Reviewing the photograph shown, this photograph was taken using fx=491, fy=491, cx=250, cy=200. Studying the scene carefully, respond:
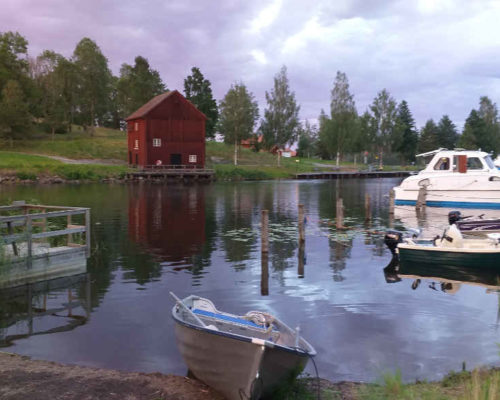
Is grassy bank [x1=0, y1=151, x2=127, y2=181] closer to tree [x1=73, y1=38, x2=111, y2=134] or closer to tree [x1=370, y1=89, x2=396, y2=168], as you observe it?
tree [x1=73, y1=38, x2=111, y2=134]

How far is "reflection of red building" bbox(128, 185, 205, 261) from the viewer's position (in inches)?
824

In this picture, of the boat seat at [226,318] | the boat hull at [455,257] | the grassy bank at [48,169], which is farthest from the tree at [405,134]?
the boat seat at [226,318]

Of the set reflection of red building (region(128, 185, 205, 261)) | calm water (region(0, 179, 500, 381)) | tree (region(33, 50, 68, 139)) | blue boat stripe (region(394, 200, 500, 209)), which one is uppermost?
tree (region(33, 50, 68, 139))

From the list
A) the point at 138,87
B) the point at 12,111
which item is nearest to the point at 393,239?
the point at 12,111

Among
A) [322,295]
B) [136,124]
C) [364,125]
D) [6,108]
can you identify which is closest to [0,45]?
[6,108]

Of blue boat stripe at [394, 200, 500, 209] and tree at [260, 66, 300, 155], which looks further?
tree at [260, 66, 300, 155]

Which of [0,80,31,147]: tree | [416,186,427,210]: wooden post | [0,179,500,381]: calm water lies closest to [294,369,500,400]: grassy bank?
[0,179,500,381]: calm water

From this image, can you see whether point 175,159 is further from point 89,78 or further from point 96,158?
point 89,78

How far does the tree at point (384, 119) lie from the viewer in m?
104

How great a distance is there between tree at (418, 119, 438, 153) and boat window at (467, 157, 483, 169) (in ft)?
245

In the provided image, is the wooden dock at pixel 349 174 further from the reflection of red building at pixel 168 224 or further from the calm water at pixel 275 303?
the calm water at pixel 275 303

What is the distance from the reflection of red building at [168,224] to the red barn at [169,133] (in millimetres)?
25088

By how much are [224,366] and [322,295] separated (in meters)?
6.99

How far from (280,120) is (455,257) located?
7779cm
